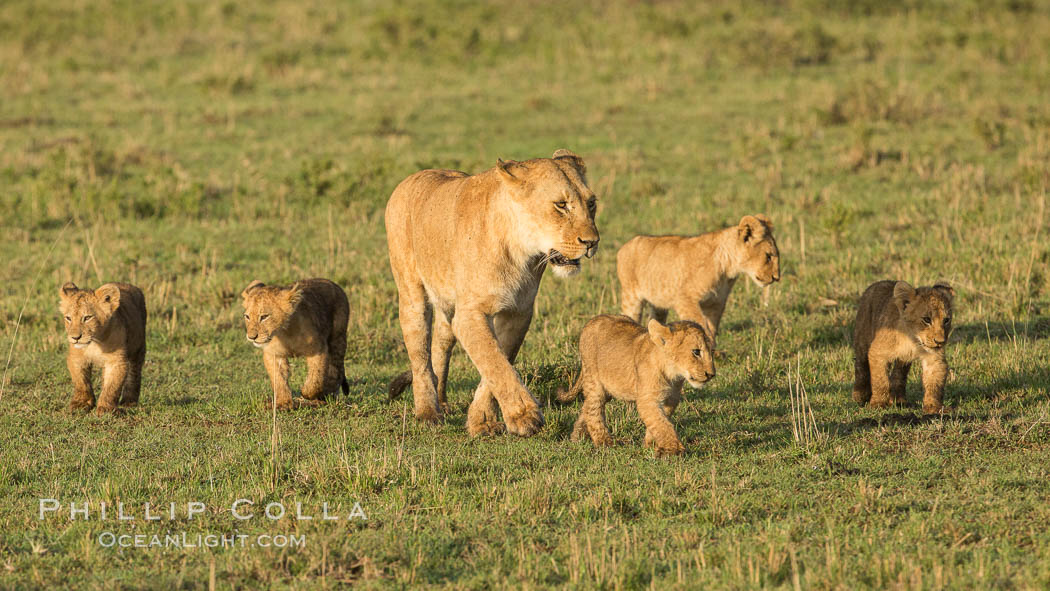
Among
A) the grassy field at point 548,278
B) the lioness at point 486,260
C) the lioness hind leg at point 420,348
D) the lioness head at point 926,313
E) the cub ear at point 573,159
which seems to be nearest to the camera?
the grassy field at point 548,278

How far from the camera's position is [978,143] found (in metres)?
19.0

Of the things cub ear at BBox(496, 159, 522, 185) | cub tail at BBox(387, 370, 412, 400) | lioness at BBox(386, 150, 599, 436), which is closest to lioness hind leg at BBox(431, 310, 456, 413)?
lioness at BBox(386, 150, 599, 436)

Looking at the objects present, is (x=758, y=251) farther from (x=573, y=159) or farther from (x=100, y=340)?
(x=100, y=340)

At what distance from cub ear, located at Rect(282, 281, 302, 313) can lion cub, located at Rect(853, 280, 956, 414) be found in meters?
3.92

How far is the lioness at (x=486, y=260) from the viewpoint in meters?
7.25

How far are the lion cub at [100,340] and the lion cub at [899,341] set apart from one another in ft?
16.7

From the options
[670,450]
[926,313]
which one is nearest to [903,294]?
[926,313]

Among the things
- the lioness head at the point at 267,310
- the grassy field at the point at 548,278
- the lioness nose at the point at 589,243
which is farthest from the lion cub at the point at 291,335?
the lioness nose at the point at 589,243

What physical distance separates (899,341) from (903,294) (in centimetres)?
32

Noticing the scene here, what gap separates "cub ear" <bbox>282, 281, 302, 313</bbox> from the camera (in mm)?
9195

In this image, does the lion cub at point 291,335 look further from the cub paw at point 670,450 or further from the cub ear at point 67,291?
the cub paw at point 670,450

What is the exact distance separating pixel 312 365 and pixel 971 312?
5.78 m

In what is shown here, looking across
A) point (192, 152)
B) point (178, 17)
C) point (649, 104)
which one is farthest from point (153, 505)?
point (178, 17)

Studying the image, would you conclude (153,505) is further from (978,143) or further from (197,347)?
(978,143)
